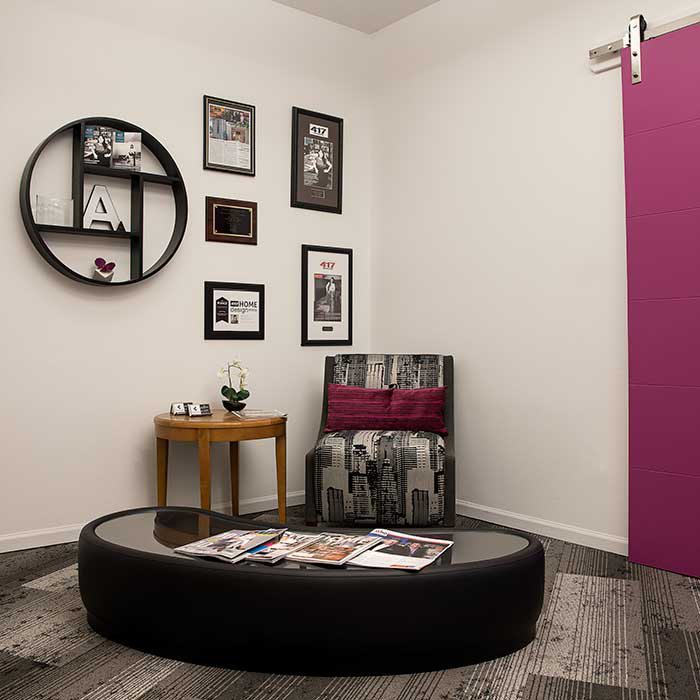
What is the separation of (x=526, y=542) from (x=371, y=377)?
1923 millimetres

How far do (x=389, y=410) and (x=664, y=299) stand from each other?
1.50m

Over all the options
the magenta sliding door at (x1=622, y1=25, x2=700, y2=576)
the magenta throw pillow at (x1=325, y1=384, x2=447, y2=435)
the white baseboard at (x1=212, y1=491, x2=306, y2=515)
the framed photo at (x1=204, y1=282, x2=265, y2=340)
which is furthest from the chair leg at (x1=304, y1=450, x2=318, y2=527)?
the magenta sliding door at (x1=622, y1=25, x2=700, y2=576)

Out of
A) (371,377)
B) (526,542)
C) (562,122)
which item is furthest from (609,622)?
(562,122)

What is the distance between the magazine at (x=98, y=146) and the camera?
11.8ft

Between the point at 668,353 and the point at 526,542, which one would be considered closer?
the point at 526,542

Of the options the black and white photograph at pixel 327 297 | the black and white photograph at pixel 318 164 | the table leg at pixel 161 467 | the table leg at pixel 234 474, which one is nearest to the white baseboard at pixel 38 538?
the table leg at pixel 161 467

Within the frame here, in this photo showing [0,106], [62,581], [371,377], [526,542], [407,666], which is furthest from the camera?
[371,377]

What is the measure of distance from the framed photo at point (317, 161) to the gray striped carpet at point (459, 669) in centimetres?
265

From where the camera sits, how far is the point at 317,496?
370cm

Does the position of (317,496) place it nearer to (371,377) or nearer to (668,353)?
(371,377)

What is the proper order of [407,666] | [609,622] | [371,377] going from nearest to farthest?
[407,666] → [609,622] → [371,377]

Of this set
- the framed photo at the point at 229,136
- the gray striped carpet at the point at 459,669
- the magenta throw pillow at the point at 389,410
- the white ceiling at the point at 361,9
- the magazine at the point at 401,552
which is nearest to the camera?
the gray striped carpet at the point at 459,669

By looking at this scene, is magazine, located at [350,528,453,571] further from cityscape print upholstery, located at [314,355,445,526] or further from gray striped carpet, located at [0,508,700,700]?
cityscape print upholstery, located at [314,355,445,526]

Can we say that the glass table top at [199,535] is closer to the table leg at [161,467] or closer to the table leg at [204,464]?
the table leg at [204,464]
